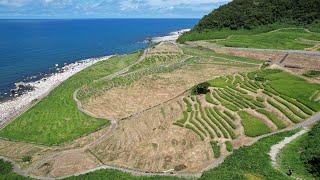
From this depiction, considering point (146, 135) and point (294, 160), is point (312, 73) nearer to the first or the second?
point (146, 135)

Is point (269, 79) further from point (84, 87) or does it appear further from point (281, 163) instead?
point (84, 87)

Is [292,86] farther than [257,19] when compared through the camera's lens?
No

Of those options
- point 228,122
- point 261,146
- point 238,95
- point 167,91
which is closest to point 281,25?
point 167,91

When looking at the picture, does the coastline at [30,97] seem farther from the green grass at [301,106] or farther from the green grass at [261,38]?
the green grass at [301,106]

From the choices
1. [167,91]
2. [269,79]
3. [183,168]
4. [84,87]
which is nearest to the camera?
[183,168]

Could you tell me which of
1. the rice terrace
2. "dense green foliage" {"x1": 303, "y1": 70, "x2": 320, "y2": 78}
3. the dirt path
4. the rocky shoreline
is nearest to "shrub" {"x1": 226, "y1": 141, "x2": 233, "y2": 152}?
the rice terrace

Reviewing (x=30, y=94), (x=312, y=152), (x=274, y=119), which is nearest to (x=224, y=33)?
(x=30, y=94)

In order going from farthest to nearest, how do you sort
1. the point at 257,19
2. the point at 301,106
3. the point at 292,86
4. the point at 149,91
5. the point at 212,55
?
1. the point at 257,19
2. the point at 212,55
3. the point at 149,91
4. the point at 292,86
5. the point at 301,106
